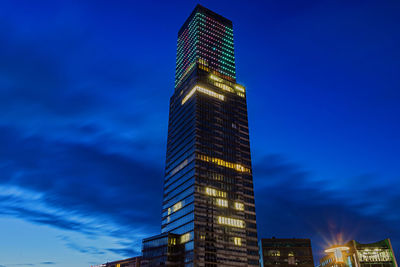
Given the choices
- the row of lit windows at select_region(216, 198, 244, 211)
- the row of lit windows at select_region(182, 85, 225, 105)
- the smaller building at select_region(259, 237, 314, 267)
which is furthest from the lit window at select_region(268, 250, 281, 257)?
the row of lit windows at select_region(182, 85, 225, 105)

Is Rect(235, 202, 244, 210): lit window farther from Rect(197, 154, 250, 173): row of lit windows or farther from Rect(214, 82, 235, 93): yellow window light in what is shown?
Rect(214, 82, 235, 93): yellow window light

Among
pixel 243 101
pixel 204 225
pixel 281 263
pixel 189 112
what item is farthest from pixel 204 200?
pixel 281 263

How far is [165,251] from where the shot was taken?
13388 centimetres

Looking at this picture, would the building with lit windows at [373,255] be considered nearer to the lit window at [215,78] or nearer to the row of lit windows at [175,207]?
the row of lit windows at [175,207]

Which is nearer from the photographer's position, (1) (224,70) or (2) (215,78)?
(2) (215,78)

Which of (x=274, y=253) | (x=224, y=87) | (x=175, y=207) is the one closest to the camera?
(x=175, y=207)

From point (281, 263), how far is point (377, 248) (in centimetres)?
6297

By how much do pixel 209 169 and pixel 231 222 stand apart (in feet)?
87.2

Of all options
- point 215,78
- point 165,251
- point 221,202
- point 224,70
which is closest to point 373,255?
point 221,202

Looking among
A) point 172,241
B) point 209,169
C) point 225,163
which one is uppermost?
point 225,163

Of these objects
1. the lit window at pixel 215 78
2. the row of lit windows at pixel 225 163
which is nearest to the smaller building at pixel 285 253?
the row of lit windows at pixel 225 163

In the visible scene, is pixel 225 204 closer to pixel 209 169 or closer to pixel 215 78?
pixel 209 169

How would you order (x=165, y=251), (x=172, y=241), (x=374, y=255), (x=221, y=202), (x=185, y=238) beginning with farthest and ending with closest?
(x=221, y=202) → (x=374, y=255) → (x=172, y=241) → (x=185, y=238) → (x=165, y=251)

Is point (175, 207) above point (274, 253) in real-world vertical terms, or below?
above
